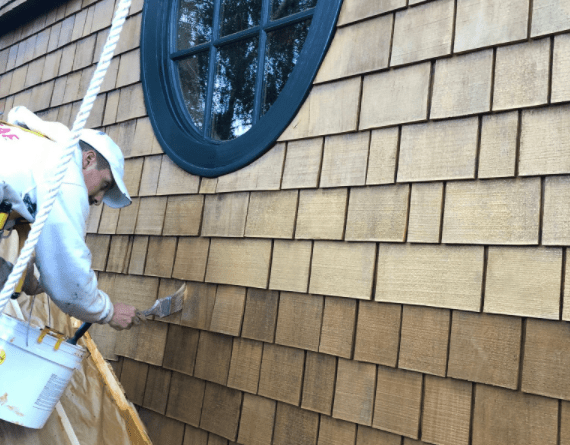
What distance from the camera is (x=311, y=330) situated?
6.39ft

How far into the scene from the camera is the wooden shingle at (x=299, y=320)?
6.36 ft

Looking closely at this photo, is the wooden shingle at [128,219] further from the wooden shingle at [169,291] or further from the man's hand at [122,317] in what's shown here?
the man's hand at [122,317]

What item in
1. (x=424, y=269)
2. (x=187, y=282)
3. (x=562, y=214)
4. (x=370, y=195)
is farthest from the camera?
(x=187, y=282)

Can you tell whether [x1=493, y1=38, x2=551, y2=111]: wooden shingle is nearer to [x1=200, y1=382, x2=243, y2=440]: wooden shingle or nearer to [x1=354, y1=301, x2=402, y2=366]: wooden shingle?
[x1=354, y1=301, x2=402, y2=366]: wooden shingle

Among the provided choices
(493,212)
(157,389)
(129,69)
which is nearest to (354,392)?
(493,212)

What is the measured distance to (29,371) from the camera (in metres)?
1.78

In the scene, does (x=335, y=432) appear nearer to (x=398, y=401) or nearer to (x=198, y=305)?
(x=398, y=401)

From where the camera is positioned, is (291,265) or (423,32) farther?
(291,265)

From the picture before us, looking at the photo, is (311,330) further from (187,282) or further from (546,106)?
(546,106)

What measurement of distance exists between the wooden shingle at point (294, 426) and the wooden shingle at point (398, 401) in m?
0.25

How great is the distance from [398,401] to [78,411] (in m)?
1.33

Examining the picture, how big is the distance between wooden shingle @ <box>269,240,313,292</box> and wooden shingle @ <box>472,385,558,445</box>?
2.32 ft

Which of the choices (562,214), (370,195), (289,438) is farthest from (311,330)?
(562,214)

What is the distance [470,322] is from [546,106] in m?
0.62
